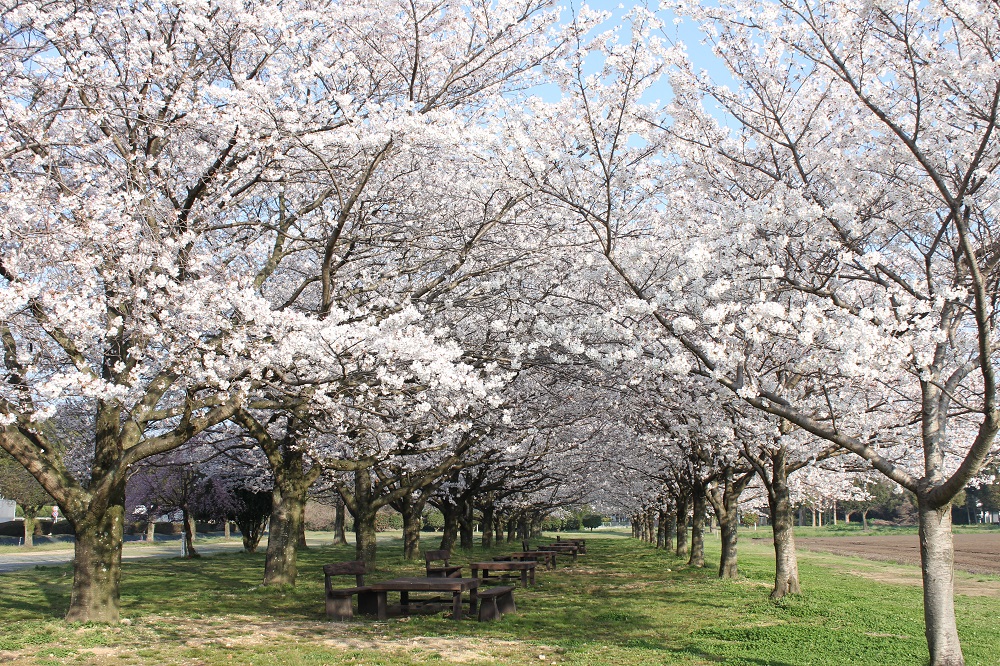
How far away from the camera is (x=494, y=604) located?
1204 cm

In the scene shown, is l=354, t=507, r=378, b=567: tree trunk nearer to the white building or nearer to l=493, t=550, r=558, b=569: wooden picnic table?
l=493, t=550, r=558, b=569: wooden picnic table

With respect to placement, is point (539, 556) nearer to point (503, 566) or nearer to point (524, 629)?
point (503, 566)

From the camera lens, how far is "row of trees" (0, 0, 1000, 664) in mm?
7520

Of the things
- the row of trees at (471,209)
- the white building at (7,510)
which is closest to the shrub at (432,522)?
the white building at (7,510)

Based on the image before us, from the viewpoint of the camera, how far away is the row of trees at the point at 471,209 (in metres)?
7.52

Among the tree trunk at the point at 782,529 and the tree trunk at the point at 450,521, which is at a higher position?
the tree trunk at the point at 782,529

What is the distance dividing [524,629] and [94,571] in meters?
6.09

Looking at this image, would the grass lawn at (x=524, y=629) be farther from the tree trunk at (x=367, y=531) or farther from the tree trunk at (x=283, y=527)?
the tree trunk at (x=367, y=531)

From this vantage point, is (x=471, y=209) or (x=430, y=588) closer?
(x=430, y=588)

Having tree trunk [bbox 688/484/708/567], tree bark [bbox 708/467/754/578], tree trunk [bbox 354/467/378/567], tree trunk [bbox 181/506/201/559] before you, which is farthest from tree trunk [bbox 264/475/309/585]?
tree trunk [bbox 181/506/201/559]

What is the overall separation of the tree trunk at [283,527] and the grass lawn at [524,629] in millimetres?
431

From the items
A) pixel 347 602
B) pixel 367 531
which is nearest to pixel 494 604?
pixel 347 602

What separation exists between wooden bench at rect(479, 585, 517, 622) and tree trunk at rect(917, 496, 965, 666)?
642 cm

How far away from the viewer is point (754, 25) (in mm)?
7934
